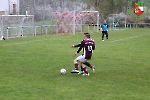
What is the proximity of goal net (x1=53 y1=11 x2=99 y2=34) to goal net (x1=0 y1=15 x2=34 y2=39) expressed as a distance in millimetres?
3902

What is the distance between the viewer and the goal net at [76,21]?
39.5m

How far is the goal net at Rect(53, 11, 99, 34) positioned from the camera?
39.5 metres

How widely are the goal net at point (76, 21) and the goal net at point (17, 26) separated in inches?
154

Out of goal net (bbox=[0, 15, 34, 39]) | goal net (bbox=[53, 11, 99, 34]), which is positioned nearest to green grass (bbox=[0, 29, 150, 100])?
goal net (bbox=[0, 15, 34, 39])

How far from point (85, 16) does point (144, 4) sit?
1110 inches

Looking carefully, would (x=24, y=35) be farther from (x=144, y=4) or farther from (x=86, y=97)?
(x=144, y=4)

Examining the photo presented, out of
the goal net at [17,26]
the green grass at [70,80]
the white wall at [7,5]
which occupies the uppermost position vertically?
the white wall at [7,5]

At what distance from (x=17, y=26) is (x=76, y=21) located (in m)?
9.92

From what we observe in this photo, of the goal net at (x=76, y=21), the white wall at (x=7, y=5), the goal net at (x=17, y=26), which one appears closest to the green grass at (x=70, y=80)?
the goal net at (x=17, y=26)

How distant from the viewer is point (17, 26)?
34.2 metres

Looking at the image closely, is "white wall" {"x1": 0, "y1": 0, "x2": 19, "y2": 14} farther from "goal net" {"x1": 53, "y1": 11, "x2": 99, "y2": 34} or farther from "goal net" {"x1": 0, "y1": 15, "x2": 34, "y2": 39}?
"goal net" {"x1": 0, "y1": 15, "x2": 34, "y2": 39}

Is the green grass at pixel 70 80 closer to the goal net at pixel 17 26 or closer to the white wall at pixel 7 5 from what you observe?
the goal net at pixel 17 26

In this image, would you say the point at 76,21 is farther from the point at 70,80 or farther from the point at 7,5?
the point at 70,80

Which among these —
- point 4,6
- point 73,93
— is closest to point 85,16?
point 4,6
